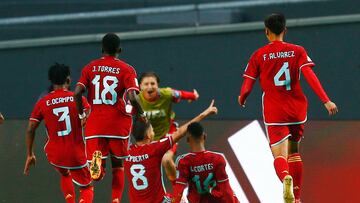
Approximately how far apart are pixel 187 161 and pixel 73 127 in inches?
61.5

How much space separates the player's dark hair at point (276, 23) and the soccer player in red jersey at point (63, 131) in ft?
7.00

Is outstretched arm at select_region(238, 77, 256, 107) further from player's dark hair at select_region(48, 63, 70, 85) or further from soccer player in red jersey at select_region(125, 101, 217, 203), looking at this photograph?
player's dark hair at select_region(48, 63, 70, 85)

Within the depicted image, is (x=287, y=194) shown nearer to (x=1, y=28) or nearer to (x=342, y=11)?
(x=342, y=11)

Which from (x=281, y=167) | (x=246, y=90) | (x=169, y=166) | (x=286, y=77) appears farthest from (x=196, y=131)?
(x=169, y=166)

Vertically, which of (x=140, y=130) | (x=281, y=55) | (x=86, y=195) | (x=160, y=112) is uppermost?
(x=281, y=55)

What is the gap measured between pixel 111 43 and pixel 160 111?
265 centimetres

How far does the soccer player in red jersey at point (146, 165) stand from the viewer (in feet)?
Result: 37.6

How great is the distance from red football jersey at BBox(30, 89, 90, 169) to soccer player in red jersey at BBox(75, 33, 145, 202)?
25 cm

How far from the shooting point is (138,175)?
11.5 meters

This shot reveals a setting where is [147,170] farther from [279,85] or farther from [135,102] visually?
[279,85]

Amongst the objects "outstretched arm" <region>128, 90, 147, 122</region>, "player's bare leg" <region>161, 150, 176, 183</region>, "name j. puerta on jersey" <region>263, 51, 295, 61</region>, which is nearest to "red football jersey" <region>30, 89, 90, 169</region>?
"outstretched arm" <region>128, 90, 147, 122</region>

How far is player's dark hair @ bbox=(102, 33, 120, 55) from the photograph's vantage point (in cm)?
1126

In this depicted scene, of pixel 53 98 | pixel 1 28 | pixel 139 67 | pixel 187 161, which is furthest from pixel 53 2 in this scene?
pixel 187 161

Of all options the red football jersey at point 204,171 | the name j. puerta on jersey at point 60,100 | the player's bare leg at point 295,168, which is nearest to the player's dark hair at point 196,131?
the red football jersey at point 204,171
